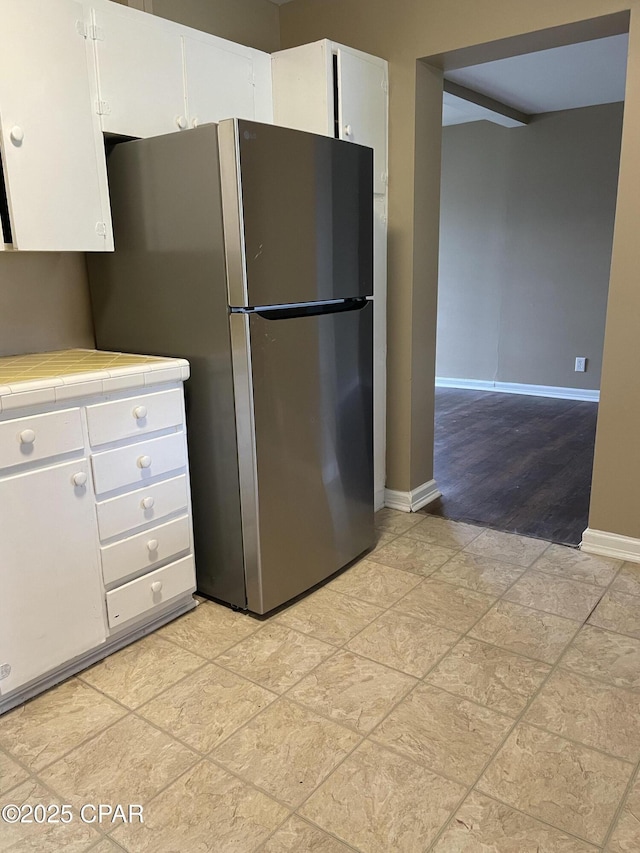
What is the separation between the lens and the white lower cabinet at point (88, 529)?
68.3 inches

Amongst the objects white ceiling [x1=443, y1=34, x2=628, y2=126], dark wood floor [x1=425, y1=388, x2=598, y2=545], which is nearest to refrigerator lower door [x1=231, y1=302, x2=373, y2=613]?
dark wood floor [x1=425, y1=388, x2=598, y2=545]

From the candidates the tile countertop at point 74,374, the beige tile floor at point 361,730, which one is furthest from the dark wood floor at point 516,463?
the tile countertop at point 74,374

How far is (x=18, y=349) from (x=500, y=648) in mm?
1894

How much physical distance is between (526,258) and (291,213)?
13.6ft

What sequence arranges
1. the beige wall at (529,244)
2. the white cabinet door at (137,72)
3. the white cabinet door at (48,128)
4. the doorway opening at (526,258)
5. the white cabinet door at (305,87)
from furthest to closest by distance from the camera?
1. the beige wall at (529,244)
2. the doorway opening at (526,258)
3. the white cabinet door at (305,87)
4. the white cabinet door at (137,72)
5. the white cabinet door at (48,128)

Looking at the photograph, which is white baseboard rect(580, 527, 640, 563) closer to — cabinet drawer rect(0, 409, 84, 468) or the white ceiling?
cabinet drawer rect(0, 409, 84, 468)

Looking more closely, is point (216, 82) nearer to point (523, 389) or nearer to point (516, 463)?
point (516, 463)

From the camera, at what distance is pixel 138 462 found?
2.03 metres

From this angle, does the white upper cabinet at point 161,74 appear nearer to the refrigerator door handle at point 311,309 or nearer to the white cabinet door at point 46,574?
the refrigerator door handle at point 311,309

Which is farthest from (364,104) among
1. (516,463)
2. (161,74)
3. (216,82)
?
(516,463)

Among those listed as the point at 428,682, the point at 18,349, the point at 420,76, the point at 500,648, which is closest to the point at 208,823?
the point at 428,682

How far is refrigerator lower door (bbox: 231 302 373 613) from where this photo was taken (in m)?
2.12

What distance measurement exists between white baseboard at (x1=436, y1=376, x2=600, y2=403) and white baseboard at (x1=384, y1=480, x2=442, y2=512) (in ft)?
9.07

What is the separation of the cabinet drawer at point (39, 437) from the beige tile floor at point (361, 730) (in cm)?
70
